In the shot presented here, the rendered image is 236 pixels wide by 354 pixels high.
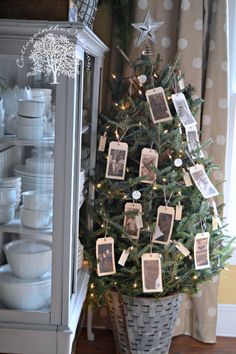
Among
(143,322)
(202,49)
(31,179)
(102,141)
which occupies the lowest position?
(143,322)

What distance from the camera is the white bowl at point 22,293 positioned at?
1.74 metres

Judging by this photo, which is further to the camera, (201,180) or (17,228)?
(201,180)

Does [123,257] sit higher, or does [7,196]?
[7,196]

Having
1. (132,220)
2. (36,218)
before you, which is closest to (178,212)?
(132,220)

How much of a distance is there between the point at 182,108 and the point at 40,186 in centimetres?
88

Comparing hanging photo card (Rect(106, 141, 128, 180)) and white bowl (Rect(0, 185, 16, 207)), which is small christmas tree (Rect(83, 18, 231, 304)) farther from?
white bowl (Rect(0, 185, 16, 207))

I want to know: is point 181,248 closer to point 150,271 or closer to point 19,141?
point 150,271

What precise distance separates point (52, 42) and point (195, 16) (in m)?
1.16

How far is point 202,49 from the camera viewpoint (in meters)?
2.54

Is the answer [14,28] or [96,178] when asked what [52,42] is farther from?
[96,178]

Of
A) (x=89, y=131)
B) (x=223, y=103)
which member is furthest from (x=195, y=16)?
(x=89, y=131)

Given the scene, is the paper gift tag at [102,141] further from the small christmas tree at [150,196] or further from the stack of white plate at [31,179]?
the stack of white plate at [31,179]

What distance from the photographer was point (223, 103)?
8.39 feet

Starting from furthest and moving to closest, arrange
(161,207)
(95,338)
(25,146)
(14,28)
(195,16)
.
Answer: (95,338) < (195,16) < (161,207) < (25,146) < (14,28)
